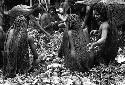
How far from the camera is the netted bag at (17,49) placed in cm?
792

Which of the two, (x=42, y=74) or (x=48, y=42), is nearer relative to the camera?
(x=42, y=74)

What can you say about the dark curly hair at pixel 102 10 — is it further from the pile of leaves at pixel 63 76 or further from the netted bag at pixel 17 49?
the netted bag at pixel 17 49

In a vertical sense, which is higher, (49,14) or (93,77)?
(49,14)

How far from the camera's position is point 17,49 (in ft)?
26.0

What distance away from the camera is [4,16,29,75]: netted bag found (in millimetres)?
7922

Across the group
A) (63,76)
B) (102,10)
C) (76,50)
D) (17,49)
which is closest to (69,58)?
(76,50)

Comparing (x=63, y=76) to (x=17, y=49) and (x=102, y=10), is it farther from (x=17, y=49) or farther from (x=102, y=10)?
(x=102, y=10)

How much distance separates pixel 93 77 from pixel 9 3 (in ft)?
39.2

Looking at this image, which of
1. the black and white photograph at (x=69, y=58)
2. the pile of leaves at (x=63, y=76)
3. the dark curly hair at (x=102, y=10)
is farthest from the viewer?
the dark curly hair at (x=102, y=10)

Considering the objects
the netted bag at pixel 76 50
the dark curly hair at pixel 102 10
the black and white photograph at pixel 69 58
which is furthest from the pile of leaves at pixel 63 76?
the dark curly hair at pixel 102 10

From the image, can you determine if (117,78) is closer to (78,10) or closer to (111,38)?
(111,38)

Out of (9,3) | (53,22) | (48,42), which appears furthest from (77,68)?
(9,3)

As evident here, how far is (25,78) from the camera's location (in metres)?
7.52

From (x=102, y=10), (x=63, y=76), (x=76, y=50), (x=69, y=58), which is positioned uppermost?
(x=102, y=10)
